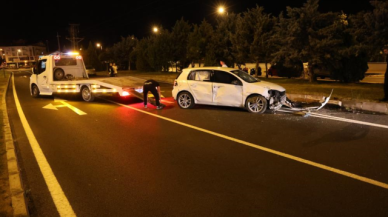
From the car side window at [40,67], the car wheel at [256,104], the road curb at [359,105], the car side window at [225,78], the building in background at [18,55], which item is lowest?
the road curb at [359,105]

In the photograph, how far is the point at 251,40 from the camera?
22766 mm

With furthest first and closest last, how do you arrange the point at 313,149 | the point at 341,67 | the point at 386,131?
the point at 341,67 < the point at 386,131 < the point at 313,149

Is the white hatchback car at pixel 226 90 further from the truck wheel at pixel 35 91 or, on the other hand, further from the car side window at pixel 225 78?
the truck wheel at pixel 35 91

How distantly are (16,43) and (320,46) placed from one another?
466ft

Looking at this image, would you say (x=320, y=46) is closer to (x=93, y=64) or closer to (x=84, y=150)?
(x=84, y=150)

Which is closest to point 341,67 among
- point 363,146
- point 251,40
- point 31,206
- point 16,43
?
point 251,40

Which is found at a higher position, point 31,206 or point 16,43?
point 16,43

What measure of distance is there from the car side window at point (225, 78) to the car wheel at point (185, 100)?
118cm

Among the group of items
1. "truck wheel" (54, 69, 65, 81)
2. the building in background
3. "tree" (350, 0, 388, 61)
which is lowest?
"truck wheel" (54, 69, 65, 81)

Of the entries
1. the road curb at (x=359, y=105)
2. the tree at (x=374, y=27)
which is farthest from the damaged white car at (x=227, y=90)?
the tree at (x=374, y=27)

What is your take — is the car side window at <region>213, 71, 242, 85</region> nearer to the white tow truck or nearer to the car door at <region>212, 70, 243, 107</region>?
the car door at <region>212, 70, 243, 107</region>

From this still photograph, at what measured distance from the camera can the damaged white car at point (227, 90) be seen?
393 inches

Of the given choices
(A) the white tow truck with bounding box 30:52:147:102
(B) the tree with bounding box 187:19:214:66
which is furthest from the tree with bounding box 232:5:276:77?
(A) the white tow truck with bounding box 30:52:147:102

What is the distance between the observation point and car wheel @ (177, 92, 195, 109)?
11156 mm
